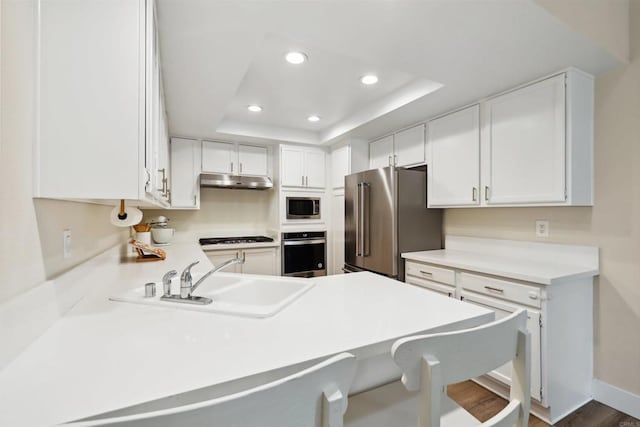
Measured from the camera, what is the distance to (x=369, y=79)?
2.39m

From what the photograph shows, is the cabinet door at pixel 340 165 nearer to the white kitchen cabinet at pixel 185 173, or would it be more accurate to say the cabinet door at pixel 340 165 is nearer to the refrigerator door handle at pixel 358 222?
the refrigerator door handle at pixel 358 222

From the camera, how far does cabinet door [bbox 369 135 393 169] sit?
3295mm

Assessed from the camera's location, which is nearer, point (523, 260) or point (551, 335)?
point (551, 335)

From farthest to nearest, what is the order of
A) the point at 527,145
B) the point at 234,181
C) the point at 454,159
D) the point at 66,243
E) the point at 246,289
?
the point at 234,181
the point at 454,159
the point at 527,145
the point at 246,289
the point at 66,243

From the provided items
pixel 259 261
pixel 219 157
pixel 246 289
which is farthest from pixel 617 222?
pixel 219 157

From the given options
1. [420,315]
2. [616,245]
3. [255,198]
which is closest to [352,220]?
[255,198]

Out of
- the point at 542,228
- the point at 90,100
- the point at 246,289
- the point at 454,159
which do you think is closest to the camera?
the point at 90,100

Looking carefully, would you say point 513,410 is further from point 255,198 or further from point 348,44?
point 255,198

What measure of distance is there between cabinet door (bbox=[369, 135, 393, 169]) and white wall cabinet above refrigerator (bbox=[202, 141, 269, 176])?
4.81ft

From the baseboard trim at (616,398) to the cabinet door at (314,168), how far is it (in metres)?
3.22

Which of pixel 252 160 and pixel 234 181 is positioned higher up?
pixel 252 160

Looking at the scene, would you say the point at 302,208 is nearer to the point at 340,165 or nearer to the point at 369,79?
the point at 340,165

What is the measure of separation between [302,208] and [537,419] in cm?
298

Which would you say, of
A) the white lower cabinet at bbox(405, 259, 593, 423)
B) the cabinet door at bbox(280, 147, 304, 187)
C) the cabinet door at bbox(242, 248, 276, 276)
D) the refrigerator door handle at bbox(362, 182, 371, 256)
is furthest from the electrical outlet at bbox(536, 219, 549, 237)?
the cabinet door at bbox(242, 248, 276, 276)
